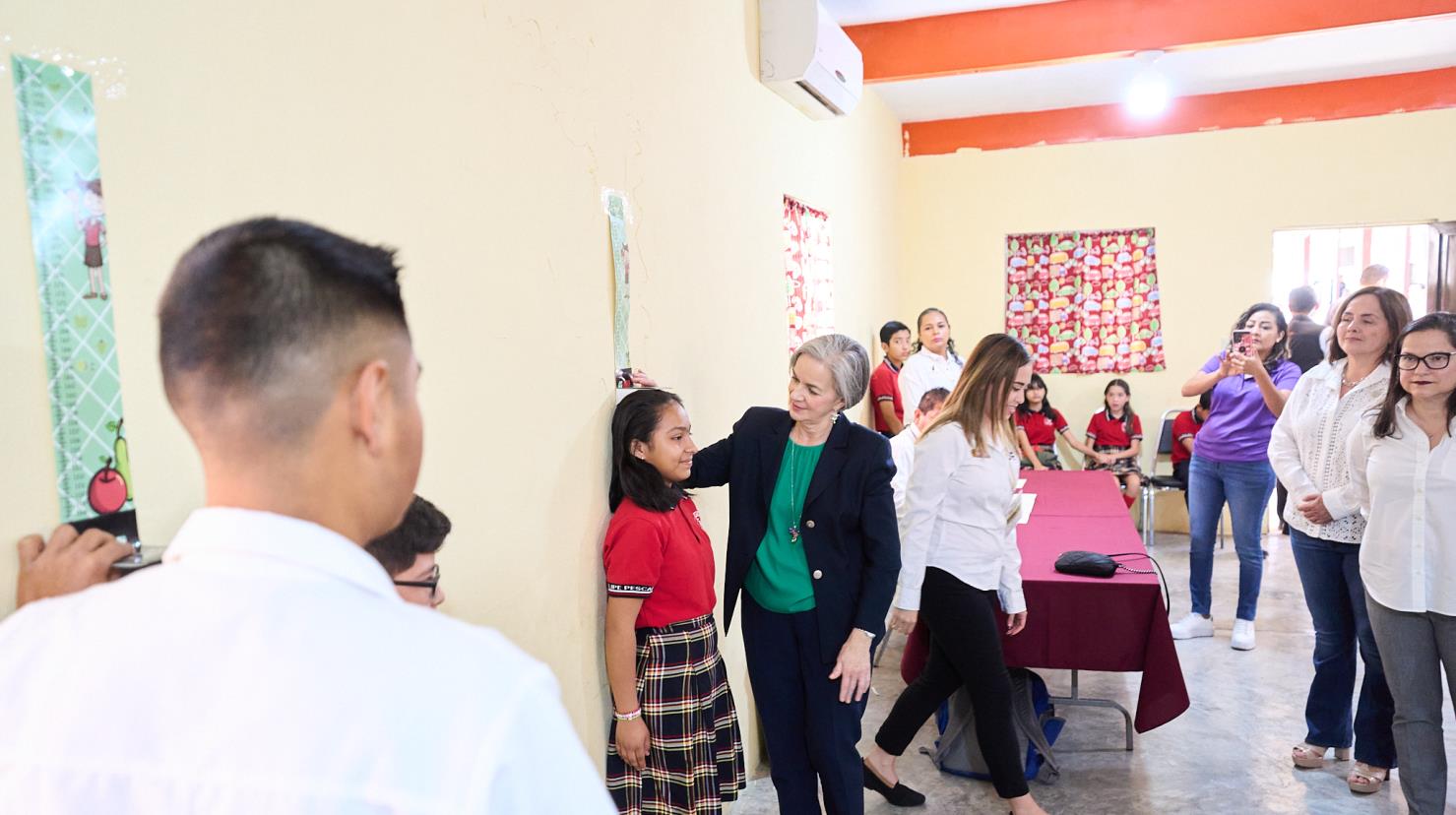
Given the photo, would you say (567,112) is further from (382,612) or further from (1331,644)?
(1331,644)

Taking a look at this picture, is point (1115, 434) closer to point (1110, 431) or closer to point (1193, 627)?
point (1110, 431)

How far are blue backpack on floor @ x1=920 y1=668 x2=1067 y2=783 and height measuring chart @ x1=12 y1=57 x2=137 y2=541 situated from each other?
2.84 meters

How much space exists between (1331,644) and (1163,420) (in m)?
4.21

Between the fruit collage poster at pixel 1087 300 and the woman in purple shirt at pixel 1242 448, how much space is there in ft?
8.63

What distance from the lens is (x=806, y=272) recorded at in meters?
4.39

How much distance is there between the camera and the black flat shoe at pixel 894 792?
10.4 ft

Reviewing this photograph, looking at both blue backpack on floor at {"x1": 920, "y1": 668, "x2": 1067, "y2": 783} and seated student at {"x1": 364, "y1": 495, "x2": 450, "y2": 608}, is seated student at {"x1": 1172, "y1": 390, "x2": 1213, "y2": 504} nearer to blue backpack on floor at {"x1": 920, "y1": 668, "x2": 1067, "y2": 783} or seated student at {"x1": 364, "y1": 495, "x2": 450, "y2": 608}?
blue backpack on floor at {"x1": 920, "y1": 668, "x2": 1067, "y2": 783}

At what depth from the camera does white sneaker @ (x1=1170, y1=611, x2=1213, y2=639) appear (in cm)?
477

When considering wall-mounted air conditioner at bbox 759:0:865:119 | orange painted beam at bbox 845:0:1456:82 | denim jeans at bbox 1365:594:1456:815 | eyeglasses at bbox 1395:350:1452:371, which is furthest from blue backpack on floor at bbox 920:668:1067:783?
orange painted beam at bbox 845:0:1456:82

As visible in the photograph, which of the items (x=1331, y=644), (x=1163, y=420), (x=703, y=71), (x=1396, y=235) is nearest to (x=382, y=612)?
(x=703, y=71)

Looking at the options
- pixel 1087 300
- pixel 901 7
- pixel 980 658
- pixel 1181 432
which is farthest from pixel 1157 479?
pixel 980 658

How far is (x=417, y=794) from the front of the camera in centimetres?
57

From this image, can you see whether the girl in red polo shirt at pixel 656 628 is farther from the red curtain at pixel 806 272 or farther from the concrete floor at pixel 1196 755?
the red curtain at pixel 806 272

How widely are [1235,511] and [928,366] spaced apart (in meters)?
1.85
